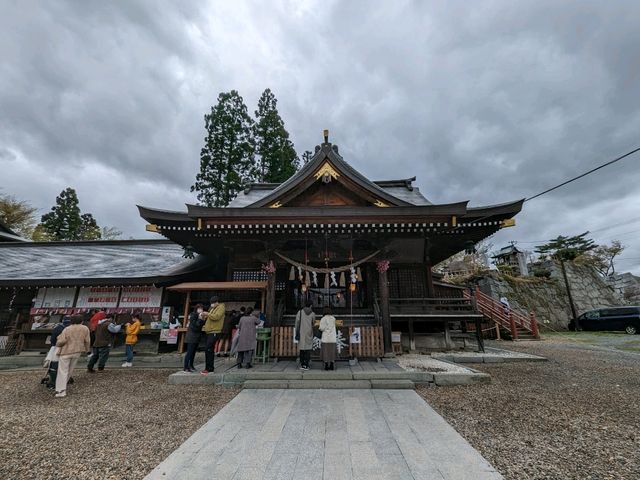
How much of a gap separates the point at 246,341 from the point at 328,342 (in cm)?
223

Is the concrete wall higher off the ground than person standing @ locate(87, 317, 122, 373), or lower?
higher

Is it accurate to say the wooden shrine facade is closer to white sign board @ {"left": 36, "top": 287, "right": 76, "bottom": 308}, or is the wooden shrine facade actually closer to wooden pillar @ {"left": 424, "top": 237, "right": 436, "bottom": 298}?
wooden pillar @ {"left": 424, "top": 237, "right": 436, "bottom": 298}

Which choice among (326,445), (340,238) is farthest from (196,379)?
(340,238)

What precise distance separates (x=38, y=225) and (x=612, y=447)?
43.3m

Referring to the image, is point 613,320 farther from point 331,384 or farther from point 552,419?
point 331,384

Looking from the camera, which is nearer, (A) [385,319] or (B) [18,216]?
(A) [385,319]

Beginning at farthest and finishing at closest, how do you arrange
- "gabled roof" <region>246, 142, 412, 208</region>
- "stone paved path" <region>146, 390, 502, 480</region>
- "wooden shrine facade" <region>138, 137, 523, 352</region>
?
"gabled roof" <region>246, 142, 412, 208</region> → "wooden shrine facade" <region>138, 137, 523, 352</region> → "stone paved path" <region>146, 390, 502, 480</region>

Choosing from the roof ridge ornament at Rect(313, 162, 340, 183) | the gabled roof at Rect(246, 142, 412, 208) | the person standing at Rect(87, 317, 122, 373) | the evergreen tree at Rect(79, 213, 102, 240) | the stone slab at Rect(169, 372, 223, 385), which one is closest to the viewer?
the stone slab at Rect(169, 372, 223, 385)

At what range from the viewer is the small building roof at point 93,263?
37.2 feet

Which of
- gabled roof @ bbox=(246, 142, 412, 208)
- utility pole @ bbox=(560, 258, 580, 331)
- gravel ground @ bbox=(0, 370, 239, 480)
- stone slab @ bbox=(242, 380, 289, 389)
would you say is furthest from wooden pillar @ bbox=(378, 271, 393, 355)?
utility pole @ bbox=(560, 258, 580, 331)

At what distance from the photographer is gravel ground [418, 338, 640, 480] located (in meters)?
3.32

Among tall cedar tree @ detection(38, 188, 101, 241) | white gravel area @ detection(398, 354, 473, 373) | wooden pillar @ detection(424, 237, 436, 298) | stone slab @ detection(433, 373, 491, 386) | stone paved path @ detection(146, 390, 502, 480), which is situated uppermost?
tall cedar tree @ detection(38, 188, 101, 241)

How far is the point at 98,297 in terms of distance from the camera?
1177 centimetres

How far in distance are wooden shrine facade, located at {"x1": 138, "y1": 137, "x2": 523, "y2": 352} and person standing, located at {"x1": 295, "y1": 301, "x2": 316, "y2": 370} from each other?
1383mm
